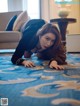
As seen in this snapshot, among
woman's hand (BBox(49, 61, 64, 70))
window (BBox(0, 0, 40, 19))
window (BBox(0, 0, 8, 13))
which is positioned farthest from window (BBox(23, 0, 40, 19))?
woman's hand (BBox(49, 61, 64, 70))

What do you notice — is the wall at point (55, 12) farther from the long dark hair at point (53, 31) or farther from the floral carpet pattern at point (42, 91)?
the floral carpet pattern at point (42, 91)

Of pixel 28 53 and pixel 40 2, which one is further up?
pixel 40 2

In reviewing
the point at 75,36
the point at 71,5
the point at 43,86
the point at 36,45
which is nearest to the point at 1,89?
the point at 43,86

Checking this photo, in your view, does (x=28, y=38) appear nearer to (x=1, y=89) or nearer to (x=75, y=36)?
(x=1, y=89)

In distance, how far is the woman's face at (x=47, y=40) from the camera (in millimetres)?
1633

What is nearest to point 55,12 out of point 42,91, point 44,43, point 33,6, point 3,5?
point 33,6

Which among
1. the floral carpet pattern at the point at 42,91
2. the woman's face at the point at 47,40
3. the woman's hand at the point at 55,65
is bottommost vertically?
the woman's hand at the point at 55,65

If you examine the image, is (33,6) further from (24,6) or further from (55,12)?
(55,12)

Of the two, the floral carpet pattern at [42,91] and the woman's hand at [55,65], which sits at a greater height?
the floral carpet pattern at [42,91]

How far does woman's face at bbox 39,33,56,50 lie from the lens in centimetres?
163

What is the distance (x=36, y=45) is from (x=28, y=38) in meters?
0.15

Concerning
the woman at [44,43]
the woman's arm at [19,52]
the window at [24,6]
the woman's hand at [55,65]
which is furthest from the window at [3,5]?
the woman's hand at [55,65]

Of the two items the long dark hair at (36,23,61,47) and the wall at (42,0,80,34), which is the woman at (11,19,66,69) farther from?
the wall at (42,0,80,34)

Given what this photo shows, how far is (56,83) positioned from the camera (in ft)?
3.45
